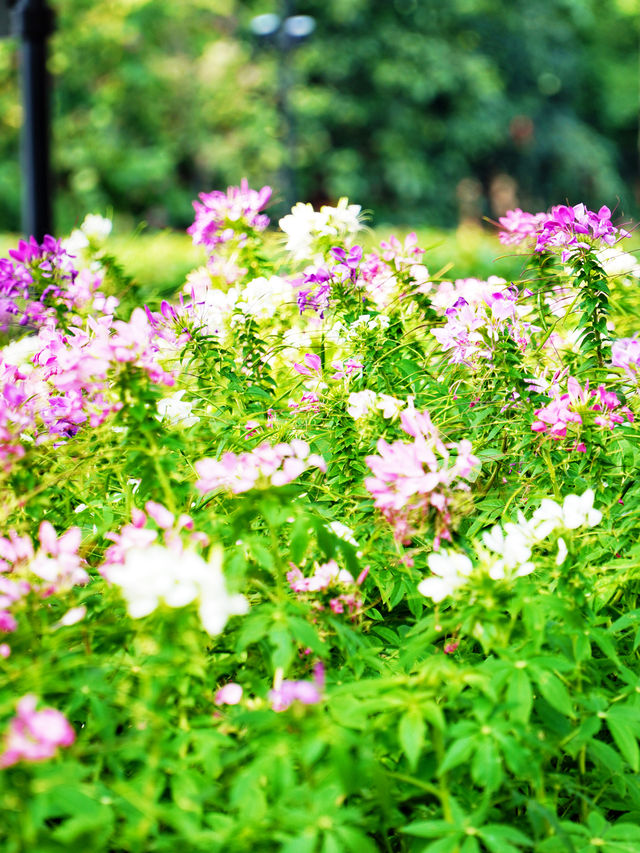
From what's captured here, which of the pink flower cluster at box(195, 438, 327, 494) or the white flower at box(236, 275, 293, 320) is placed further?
the white flower at box(236, 275, 293, 320)

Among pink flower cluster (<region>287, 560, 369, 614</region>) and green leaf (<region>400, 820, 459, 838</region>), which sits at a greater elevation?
pink flower cluster (<region>287, 560, 369, 614</region>)

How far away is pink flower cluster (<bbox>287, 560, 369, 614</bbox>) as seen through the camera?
1357mm

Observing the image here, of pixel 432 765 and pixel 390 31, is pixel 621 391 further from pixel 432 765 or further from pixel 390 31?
pixel 390 31

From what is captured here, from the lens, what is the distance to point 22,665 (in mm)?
1107

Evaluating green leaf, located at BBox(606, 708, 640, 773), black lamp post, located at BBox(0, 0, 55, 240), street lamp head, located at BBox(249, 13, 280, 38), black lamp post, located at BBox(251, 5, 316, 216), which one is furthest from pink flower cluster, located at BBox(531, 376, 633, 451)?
street lamp head, located at BBox(249, 13, 280, 38)

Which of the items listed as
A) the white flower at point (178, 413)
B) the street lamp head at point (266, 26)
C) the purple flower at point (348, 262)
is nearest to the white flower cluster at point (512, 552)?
the white flower at point (178, 413)

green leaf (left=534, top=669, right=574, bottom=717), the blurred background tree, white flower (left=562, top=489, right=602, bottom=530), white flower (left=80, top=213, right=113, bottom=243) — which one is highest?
white flower (left=562, top=489, right=602, bottom=530)

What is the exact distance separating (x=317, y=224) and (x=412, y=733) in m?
1.38

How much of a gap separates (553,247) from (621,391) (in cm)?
35

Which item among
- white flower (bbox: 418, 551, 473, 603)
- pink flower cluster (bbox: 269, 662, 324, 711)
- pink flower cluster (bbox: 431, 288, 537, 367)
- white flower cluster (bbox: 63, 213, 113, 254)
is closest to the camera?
pink flower cluster (bbox: 269, 662, 324, 711)

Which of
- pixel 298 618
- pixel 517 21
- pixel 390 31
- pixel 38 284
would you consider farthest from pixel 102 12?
pixel 298 618

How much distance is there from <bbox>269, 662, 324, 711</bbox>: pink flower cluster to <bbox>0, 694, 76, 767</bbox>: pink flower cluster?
247 millimetres

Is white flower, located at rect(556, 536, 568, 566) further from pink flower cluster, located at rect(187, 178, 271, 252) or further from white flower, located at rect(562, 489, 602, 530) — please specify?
pink flower cluster, located at rect(187, 178, 271, 252)

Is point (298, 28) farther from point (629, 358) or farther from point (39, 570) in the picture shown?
point (39, 570)
